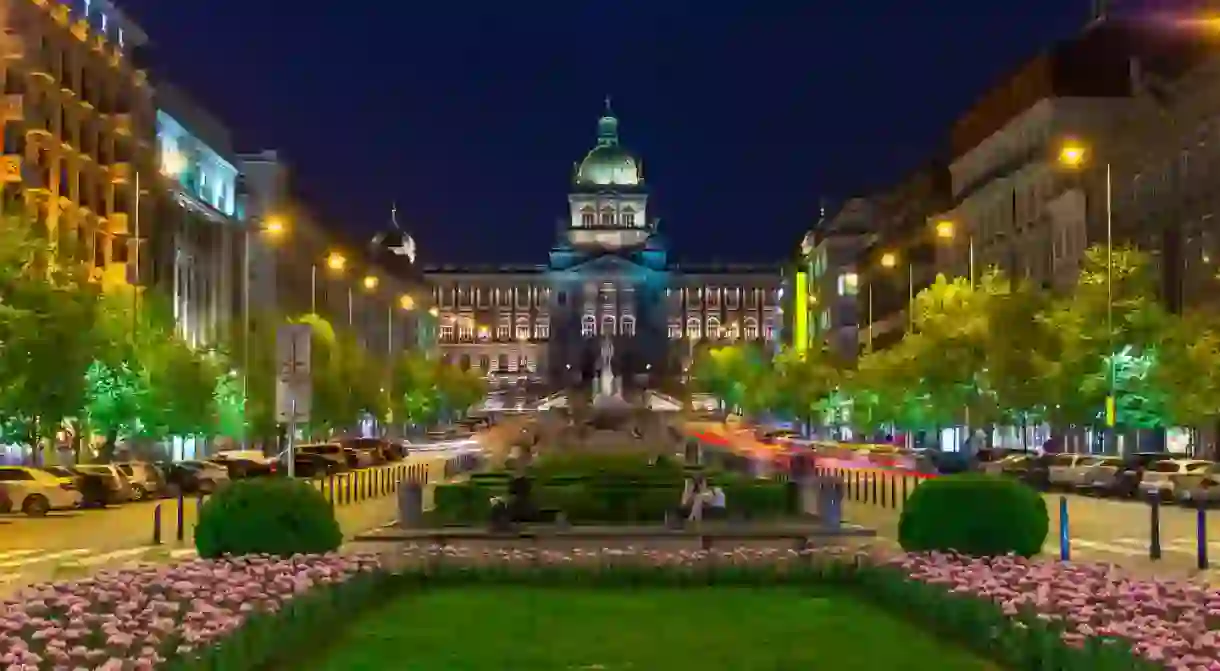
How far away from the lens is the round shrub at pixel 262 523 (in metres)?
24.2

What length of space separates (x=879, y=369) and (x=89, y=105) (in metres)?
43.0

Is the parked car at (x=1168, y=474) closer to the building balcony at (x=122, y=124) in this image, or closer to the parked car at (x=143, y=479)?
the parked car at (x=143, y=479)

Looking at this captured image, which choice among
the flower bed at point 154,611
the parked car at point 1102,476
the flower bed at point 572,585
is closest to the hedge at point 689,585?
the flower bed at point 572,585

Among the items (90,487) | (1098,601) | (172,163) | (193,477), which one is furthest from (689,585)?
(172,163)

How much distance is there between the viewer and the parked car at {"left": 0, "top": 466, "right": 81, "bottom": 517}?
160 feet

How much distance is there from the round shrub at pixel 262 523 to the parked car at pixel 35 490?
25.8 metres

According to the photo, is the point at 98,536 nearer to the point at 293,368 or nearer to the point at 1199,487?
the point at 293,368

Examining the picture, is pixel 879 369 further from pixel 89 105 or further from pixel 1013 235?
pixel 89 105

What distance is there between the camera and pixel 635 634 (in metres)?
19.8

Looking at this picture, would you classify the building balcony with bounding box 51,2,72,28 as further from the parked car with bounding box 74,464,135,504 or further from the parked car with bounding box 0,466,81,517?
the parked car with bounding box 0,466,81,517

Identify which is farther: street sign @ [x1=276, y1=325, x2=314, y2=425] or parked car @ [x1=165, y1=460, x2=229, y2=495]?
parked car @ [x1=165, y1=460, x2=229, y2=495]

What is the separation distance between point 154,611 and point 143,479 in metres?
41.4

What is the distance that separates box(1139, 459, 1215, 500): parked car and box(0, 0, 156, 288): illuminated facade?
119ft

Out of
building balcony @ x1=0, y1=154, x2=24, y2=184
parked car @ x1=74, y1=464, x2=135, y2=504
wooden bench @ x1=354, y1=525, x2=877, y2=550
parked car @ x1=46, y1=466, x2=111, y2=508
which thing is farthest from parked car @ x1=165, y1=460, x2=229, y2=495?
wooden bench @ x1=354, y1=525, x2=877, y2=550
